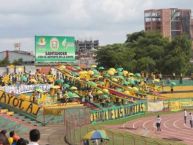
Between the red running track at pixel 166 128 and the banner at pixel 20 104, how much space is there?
288 inches

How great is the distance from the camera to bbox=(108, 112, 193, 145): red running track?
3975 cm

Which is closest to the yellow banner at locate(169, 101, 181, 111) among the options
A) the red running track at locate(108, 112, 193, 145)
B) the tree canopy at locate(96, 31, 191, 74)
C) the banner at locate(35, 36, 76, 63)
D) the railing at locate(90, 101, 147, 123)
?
the red running track at locate(108, 112, 193, 145)

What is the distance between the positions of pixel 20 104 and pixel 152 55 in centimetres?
6536

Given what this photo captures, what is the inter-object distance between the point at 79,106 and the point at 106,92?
8298 mm

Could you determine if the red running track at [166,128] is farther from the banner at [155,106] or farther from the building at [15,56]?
the building at [15,56]

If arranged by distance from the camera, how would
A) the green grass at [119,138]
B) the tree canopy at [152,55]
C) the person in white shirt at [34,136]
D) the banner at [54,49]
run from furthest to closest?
the tree canopy at [152,55] → the banner at [54,49] → the green grass at [119,138] → the person in white shirt at [34,136]

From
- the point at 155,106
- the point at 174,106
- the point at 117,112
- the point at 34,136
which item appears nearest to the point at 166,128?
the point at 117,112

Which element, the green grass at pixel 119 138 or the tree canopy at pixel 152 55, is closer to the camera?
the green grass at pixel 119 138

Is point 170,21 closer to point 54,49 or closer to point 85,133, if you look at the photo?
point 54,49

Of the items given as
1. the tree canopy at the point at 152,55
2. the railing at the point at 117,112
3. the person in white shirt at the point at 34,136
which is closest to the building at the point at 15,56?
the tree canopy at the point at 152,55

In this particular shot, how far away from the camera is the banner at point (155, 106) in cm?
5853

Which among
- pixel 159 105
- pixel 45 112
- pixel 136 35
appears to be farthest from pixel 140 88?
pixel 136 35

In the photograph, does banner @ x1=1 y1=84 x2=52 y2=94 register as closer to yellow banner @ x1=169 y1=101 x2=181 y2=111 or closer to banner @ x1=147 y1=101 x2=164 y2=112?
banner @ x1=147 y1=101 x2=164 y2=112

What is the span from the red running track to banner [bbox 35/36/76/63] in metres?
25.2
